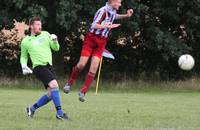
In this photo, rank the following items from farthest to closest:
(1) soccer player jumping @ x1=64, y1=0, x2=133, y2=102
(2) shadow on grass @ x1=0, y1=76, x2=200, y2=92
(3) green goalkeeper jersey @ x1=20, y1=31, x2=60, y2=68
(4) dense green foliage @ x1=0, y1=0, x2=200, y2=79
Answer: (2) shadow on grass @ x1=0, y1=76, x2=200, y2=92 → (4) dense green foliage @ x1=0, y1=0, x2=200, y2=79 → (1) soccer player jumping @ x1=64, y1=0, x2=133, y2=102 → (3) green goalkeeper jersey @ x1=20, y1=31, x2=60, y2=68

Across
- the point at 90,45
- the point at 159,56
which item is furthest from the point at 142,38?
the point at 90,45

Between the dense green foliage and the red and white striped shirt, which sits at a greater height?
the red and white striped shirt

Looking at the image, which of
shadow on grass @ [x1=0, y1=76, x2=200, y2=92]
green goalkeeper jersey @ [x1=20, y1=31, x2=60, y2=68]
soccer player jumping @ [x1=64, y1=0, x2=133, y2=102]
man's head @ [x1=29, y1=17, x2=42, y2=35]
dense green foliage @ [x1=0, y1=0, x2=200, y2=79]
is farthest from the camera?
shadow on grass @ [x1=0, y1=76, x2=200, y2=92]

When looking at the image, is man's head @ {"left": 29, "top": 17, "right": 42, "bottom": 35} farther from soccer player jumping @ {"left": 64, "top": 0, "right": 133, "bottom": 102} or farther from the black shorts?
soccer player jumping @ {"left": 64, "top": 0, "right": 133, "bottom": 102}

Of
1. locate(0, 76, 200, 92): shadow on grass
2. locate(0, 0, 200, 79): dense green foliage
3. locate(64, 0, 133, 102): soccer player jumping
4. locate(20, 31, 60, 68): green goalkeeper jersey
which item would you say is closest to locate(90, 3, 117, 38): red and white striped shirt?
locate(64, 0, 133, 102): soccer player jumping

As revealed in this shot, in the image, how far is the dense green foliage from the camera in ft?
90.2

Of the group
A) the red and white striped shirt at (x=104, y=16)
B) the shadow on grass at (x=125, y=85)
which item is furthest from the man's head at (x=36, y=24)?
the shadow on grass at (x=125, y=85)

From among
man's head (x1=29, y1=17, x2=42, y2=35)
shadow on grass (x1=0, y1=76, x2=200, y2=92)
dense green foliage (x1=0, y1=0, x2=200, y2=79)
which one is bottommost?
shadow on grass (x1=0, y1=76, x2=200, y2=92)

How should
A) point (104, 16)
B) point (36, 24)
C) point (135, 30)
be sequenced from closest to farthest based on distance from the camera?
point (36, 24), point (104, 16), point (135, 30)

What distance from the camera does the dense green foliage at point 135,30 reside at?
90.2 feet

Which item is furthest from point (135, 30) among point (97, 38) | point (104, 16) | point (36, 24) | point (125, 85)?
point (36, 24)

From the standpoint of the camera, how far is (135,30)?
28719 mm

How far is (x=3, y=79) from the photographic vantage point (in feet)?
95.0

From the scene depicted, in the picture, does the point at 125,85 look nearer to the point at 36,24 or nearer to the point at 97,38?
the point at 97,38
